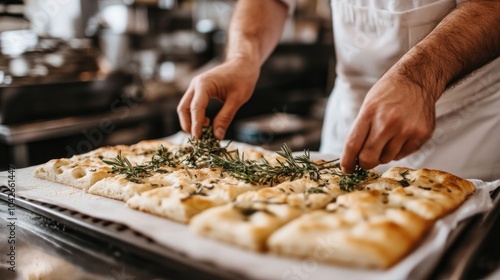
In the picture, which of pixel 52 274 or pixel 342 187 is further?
pixel 342 187

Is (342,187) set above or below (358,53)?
below

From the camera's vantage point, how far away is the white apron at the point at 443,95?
2.21 metres

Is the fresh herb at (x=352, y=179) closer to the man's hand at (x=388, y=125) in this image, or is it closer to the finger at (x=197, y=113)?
the man's hand at (x=388, y=125)

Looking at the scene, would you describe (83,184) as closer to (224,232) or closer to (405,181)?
(224,232)

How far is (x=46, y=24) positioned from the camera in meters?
5.62

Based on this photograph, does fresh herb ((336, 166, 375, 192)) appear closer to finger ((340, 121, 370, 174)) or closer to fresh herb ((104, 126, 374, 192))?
fresh herb ((104, 126, 374, 192))

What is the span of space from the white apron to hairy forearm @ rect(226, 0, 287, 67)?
533 mm

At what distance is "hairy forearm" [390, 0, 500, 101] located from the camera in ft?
5.05

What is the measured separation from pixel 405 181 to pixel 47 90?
9.89 feet

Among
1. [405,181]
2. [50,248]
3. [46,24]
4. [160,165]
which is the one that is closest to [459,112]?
[405,181]

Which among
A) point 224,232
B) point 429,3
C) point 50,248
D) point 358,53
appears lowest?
point 50,248

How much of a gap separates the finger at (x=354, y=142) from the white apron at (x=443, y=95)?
80 centimetres

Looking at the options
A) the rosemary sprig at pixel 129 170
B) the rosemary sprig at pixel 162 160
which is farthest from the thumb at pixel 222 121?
the rosemary sprig at pixel 129 170

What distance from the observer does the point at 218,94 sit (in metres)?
2.28
